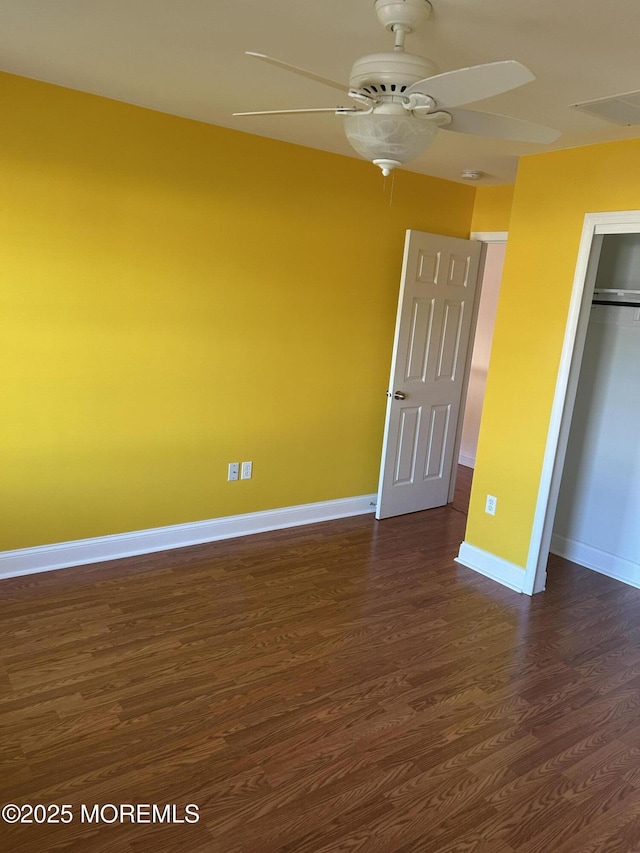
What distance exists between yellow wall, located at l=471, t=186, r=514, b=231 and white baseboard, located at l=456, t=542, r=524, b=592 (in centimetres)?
227

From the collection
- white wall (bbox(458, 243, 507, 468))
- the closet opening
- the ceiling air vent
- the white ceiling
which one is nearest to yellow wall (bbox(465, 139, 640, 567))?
the white ceiling

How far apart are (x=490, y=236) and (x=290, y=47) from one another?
2690mm

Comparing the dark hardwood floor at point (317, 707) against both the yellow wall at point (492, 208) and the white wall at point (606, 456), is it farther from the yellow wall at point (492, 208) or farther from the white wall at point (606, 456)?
the yellow wall at point (492, 208)

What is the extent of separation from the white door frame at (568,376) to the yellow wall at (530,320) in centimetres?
4

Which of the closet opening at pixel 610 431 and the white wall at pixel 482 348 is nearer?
the closet opening at pixel 610 431

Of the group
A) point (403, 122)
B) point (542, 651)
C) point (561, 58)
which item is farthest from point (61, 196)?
point (542, 651)

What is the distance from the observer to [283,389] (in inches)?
158

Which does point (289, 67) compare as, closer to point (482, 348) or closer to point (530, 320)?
point (530, 320)

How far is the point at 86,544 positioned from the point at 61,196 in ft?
6.02

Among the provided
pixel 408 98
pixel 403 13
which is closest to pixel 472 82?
pixel 408 98

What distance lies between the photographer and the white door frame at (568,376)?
315cm

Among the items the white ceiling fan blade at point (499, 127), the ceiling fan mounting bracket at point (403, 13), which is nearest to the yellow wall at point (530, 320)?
the white ceiling fan blade at point (499, 127)

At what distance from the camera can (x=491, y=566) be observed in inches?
150

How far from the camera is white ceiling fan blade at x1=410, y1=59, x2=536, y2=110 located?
1.30 metres
